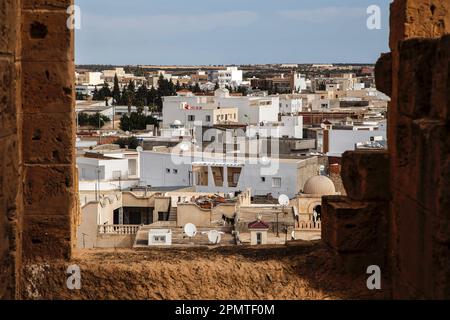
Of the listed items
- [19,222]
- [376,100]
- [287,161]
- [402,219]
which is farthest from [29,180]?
[376,100]

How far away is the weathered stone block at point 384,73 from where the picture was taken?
6227 millimetres

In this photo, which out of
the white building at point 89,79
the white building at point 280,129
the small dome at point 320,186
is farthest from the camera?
the white building at point 89,79

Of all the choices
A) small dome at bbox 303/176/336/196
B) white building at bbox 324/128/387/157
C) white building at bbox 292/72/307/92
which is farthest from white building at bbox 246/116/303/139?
white building at bbox 292/72/307/92

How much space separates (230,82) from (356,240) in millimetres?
107974

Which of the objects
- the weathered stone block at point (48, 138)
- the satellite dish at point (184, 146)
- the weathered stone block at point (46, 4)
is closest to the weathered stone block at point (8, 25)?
the weathered stone block at point (46, 4)

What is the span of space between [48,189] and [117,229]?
51.1 ft

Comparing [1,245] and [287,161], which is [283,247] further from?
[287,161]

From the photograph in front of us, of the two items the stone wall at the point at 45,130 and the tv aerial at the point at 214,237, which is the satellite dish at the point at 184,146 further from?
the stone wall at the point at 45,130

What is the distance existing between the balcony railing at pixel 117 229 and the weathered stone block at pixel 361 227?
14941 mm

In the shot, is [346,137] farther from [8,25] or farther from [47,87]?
[8,25]

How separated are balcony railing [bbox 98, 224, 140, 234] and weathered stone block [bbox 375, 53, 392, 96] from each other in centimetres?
1493

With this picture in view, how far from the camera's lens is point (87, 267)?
19.6 ft

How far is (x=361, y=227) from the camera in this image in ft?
20.3

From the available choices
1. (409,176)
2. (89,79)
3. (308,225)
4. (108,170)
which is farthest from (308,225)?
(89,79)
